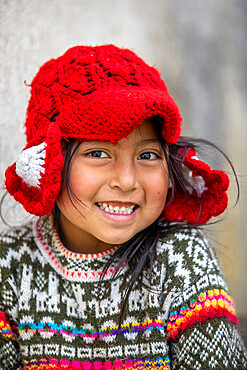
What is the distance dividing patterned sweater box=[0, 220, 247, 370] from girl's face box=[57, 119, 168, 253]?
0.47 ft

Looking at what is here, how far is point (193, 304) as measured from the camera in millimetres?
1240

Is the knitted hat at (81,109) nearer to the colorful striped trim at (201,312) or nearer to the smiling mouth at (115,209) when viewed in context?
the smiling mouth at (115,209)

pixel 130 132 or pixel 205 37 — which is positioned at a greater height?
pixel 205 37

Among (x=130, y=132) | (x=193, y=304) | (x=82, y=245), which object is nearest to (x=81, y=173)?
(x=130, y=132)

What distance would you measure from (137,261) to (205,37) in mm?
1285

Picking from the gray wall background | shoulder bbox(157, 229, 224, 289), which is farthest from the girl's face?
the gray wall background

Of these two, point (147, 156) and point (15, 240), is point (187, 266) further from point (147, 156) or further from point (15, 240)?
point (15, 240)

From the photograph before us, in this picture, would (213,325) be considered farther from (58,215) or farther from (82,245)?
(58,215)

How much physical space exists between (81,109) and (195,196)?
0.51 metres

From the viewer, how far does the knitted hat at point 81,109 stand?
114 cm

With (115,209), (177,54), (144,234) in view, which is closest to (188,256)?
(144,234)

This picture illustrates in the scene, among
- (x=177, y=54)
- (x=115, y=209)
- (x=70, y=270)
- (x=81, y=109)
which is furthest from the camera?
(x=177, y=54)

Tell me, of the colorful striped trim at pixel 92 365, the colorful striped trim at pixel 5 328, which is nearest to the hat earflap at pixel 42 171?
the colorful striped trim at pixel 5 328

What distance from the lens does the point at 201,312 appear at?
4.01 ft
